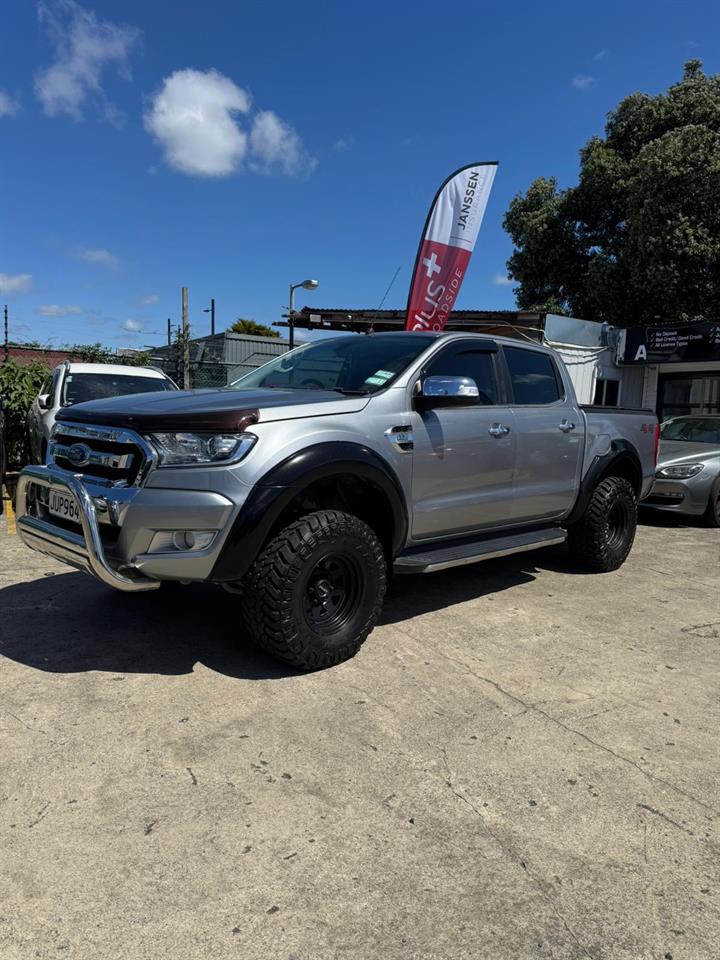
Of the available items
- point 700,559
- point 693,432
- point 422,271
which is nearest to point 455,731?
point 700,559

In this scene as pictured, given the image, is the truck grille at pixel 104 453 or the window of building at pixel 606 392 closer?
the truck grille at pixel 104 453

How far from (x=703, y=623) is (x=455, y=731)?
250 centimetres

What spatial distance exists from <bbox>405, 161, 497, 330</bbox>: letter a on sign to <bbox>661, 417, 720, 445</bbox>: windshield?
13.4 ft

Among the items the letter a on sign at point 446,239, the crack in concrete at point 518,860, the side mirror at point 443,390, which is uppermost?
the letter a on sign at point 446,239

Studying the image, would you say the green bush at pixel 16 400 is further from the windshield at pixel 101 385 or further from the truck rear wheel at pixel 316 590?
the truck rear wheel at pixel 316 590

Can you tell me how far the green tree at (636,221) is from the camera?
59.7 ft

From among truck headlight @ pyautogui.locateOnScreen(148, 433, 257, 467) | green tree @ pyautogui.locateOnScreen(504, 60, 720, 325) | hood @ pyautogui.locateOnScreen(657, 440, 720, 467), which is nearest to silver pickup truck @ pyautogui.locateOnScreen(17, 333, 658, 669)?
truck headlight @ pyautogui.locateOnScreen(148, 433, 257, 467)

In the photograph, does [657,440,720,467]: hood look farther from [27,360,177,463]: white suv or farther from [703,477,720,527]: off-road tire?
[27,360,177,463]: white suv

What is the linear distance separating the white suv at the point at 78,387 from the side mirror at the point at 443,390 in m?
5.10

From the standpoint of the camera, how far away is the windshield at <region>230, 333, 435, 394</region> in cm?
410

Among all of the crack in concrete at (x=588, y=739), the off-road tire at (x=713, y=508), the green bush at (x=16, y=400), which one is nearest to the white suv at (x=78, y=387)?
the green bush at (x=16, y=400)

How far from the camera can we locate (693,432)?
9625mm

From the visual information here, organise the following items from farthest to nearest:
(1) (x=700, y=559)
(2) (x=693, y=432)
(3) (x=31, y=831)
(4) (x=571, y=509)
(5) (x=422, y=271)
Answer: (5) (x=422, y=271) < (2) (x=693, y=432) < (1) (x=700, y=559) < (4) (x=571, y=509) < (3) (x=31, y=831)

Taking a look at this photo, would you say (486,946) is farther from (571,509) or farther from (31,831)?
(571,509)
